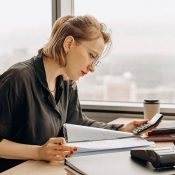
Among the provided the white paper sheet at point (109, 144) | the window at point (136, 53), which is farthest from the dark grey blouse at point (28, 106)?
the window at point (136, 53)

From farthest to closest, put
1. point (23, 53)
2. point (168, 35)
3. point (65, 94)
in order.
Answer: point (23, 53) → point (168, 35) → point (65, 94)

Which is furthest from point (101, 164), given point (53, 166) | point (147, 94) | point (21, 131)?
point (147, 94)

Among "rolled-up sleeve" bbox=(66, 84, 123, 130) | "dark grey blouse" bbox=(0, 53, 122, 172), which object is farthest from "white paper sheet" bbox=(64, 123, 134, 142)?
"rolled-up sleeve" bbox=(66, 84, 123, 130)

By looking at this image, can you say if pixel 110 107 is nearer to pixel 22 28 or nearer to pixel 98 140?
pixel 22 28

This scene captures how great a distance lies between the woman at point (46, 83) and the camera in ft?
5.01

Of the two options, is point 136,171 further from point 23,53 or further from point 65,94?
point 23,53

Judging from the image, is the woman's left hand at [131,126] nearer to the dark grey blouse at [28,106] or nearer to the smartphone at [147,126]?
the smartphone at [147,126]

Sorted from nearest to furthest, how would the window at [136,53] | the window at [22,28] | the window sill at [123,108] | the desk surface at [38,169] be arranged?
1. the desk surface at [38,169]
2. the window sill at [123,108]
3. the window at [136,53]
4. the window at [22,28]

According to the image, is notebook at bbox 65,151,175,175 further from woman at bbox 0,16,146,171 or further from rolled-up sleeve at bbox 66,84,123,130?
rolled-up sleeve at bbox 66,84,123,130

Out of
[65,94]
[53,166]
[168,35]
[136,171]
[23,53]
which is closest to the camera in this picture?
[136,171]

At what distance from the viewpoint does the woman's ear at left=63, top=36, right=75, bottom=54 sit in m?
1.64

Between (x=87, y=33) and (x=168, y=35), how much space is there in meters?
1.04

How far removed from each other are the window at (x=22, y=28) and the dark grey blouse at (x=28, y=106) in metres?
1.13

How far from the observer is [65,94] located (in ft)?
6.16
